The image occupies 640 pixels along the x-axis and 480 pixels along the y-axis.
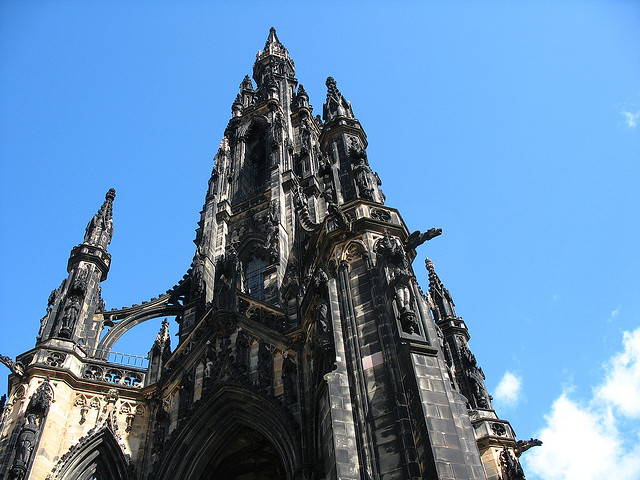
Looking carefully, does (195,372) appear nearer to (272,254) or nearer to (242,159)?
(272,254)

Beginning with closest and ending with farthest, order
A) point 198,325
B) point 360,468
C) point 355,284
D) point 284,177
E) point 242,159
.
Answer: point 360,468 → point 355,284 → point 198,325 → point 284,177 → point 242,159

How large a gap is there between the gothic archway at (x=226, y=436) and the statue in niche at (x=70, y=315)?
4516 mm

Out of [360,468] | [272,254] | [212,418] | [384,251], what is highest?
[272,254]

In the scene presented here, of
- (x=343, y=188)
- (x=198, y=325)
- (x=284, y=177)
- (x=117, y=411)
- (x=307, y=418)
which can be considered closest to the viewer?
(x=307, y=418)

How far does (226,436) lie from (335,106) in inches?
393

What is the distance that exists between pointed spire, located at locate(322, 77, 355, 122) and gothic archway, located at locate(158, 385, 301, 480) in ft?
27.5

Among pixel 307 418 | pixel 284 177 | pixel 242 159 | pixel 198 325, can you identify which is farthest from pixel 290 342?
pixel 242 159

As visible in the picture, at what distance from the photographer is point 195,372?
15.8 meters

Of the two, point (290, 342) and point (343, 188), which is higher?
point (343, 188)

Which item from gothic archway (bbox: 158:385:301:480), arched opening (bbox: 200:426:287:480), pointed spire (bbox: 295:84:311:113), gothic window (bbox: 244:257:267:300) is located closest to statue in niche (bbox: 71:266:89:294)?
gothic window (bbox: 244:257:267:300)

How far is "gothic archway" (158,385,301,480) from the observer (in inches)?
543

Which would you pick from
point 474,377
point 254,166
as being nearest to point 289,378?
point 474,377

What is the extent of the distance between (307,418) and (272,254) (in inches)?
306

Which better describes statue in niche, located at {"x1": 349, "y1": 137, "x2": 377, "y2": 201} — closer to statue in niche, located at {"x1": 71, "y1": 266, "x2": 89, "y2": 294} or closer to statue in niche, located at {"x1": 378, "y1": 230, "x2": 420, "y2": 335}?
statue in niche, located at {"x1": 378, "y1": 230, "x2": 420, "y2": 335}
